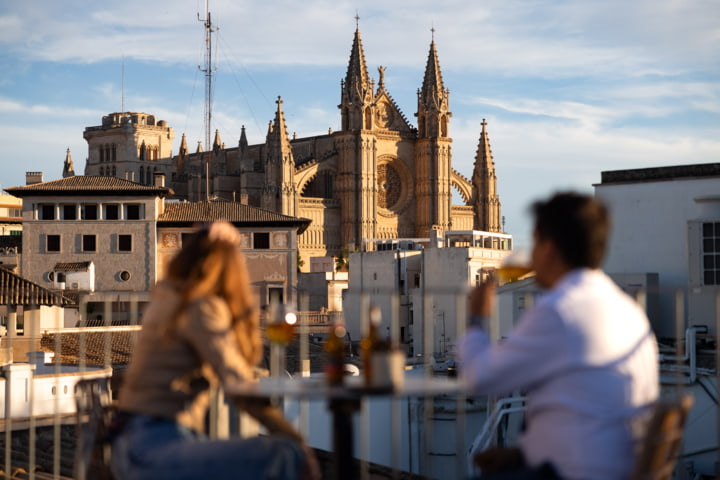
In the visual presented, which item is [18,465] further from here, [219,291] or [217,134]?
[217,134]

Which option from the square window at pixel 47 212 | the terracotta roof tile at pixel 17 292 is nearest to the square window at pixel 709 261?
the terracotta roof tile at pixel 17 292

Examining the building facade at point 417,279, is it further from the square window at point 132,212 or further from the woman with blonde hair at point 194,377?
the woman with blonde hair at point 194,377

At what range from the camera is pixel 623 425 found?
12.2ft

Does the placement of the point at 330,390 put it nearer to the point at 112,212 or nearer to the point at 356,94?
the point at 112,212

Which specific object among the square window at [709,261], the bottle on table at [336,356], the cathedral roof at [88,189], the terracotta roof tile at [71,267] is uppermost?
the cathedral roof at [88,189]

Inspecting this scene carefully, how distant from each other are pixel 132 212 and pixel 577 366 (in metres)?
44.0

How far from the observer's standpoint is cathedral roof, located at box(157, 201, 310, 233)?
153ft

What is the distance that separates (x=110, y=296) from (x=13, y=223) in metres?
39.8

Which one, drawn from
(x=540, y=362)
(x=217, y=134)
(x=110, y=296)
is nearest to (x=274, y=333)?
(x=540, y=362)

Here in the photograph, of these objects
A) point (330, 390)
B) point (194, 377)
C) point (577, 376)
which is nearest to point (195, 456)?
point (194, 377)

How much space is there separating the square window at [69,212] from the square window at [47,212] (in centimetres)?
51

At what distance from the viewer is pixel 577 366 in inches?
145

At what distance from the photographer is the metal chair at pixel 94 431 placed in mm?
4621

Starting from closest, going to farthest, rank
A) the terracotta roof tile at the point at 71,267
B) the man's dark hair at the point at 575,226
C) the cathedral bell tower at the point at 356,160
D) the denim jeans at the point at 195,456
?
the man's dark hair at the point at 575,226 < the denim jeans at the point at 195,456 < the terracotta roof tile at the point at 71,267 < the cathedral bell tower at the point at 356,160
